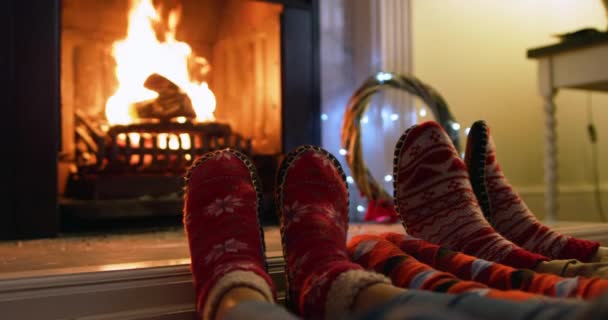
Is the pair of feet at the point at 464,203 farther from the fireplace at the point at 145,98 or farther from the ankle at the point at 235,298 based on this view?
the fireplace at the point at 145,98

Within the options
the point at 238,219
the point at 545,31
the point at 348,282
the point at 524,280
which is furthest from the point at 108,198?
the point at 545,31

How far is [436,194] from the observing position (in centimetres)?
104

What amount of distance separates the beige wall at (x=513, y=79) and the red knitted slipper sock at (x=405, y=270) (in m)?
1.22

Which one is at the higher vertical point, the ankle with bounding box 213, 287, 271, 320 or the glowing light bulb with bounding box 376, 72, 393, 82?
the glowing light bulb with bounding box 376, 72, 393, 82

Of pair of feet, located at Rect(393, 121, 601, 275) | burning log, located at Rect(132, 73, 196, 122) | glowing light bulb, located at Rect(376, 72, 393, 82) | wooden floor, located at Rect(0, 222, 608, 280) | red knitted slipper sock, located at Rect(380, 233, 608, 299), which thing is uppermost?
glowing light bulb, located at Rect(376, 72, 393, 82)

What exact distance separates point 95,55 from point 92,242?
520mm

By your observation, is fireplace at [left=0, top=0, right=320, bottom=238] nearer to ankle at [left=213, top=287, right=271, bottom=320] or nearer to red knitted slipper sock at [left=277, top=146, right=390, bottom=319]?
red knitted slipper sock at [left=277, top=146, right=390, bottom=319]

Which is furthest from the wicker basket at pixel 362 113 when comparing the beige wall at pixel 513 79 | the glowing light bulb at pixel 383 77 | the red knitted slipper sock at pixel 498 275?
the red knitted slipper sock at pixel 498 275

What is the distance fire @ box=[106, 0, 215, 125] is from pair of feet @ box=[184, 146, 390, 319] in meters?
0.68

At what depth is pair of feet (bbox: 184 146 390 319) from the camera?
2.45ft

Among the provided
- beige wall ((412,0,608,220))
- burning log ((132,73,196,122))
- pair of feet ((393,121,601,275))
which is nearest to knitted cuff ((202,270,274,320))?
→ pair of feet ((393,121,601,275))

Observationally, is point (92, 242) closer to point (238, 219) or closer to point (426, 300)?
point (238, 219)

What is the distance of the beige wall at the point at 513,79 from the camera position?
207 cm

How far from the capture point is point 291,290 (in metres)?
0.88
